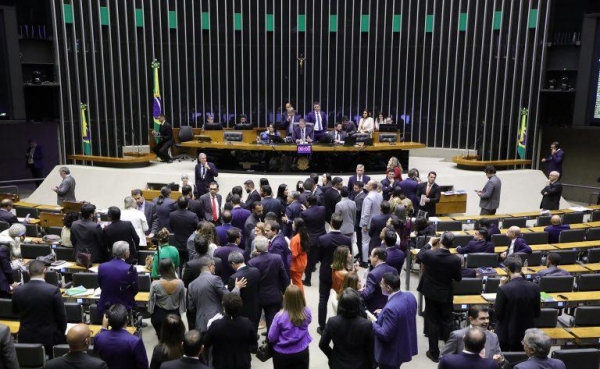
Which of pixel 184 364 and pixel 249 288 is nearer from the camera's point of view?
pixel 184 364

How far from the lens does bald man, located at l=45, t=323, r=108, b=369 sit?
362cm

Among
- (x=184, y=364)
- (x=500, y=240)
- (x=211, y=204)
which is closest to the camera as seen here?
(x=184, y=364)

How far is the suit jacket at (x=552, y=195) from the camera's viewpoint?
1045cm

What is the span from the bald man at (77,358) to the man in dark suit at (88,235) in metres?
3.19

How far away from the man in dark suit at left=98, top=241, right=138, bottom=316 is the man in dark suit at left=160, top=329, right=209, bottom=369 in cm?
192

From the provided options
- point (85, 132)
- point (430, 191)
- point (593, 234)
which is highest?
point (85, 132)

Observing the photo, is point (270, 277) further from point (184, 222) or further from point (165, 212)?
point (165, 212)

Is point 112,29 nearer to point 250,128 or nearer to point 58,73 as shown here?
point 58,73

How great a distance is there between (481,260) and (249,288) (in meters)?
3.48

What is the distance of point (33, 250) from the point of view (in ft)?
24.0

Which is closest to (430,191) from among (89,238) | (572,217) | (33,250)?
(572,217)

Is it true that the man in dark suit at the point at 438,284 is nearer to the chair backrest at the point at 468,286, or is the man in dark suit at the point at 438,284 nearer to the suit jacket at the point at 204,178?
the chair backrest at the point at 468,286

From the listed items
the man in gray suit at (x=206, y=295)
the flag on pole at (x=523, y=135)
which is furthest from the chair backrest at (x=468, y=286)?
the flag on pole at (x=523, y=135)

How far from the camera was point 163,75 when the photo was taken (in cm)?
1655
